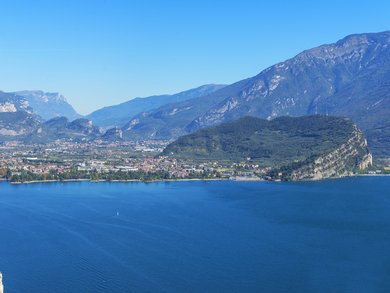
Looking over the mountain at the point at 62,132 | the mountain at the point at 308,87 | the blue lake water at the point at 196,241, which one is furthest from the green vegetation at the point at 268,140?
the mountain at the point at 62,132

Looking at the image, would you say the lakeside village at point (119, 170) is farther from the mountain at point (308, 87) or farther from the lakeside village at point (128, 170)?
the mountain at point (308, 87)

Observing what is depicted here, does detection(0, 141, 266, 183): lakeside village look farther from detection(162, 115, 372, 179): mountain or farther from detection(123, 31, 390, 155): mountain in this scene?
detection(123, 31, 390, 155): mountain

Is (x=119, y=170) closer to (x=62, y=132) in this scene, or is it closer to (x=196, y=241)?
(x=196, y=241)

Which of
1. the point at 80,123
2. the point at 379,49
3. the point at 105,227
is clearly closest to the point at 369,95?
the point at 379,49

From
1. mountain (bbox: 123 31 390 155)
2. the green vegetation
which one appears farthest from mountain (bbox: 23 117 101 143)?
the green vegetation

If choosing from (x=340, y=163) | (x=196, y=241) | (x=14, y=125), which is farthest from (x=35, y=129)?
(x=196, y=241)
